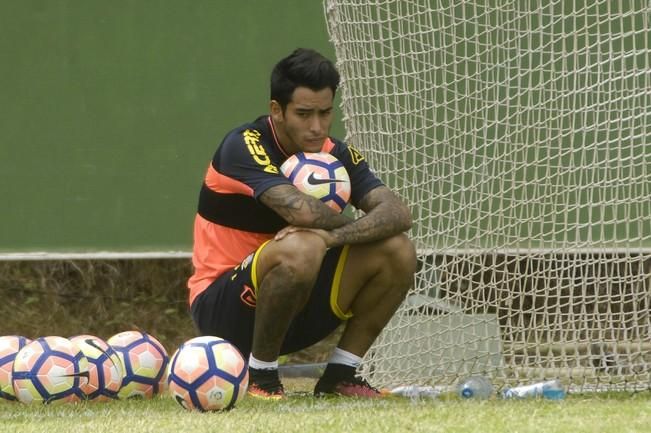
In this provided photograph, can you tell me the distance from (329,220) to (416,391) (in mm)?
1026

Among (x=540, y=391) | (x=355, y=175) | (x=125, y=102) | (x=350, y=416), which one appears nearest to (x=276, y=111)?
(x=355, y=175)

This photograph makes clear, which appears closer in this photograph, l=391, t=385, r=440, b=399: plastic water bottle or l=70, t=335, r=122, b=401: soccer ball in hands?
l=70, t=335, r=122, b=401: soccer ball in hands

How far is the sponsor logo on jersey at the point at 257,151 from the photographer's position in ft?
18.7

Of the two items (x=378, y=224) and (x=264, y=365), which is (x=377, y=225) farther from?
(x=264, y=365)

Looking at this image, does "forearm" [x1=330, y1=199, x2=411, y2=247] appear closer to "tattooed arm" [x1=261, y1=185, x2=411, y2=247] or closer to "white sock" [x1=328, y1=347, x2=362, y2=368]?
"tattooed arm" [x1=261, y1=185, x2=411, y2=247]

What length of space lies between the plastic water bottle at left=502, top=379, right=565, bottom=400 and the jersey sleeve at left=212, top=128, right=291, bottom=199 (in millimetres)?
1380

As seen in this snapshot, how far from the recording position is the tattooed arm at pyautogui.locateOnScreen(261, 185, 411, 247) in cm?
558

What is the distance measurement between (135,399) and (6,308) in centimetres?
430

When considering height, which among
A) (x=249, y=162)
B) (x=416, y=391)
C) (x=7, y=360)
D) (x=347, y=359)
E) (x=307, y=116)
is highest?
(x=307, y=116)

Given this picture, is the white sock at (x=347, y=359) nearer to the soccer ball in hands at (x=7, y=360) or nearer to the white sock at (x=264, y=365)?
the white sock at (x=264, y=365)

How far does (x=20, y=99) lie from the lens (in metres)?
8.12

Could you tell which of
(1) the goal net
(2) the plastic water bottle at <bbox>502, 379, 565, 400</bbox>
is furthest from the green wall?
(2) the plastic water bottle at <bbox>502, 379, 565, 400</bbox>

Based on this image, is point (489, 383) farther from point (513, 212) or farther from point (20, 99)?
point (20, 99)

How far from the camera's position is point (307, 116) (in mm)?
5734
